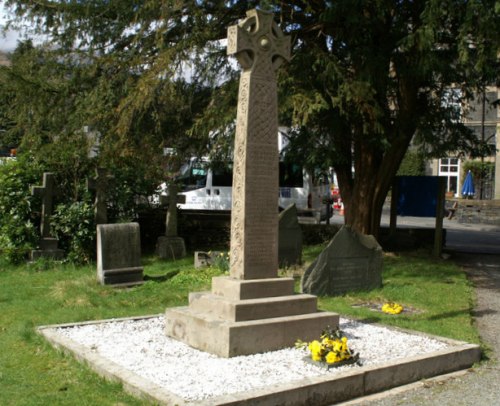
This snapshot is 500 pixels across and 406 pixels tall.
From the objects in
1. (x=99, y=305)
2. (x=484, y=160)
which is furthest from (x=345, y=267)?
(x=484, y=160)

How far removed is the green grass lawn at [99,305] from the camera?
16.9ft

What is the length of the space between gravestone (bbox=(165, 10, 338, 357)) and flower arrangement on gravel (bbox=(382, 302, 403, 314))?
203cm

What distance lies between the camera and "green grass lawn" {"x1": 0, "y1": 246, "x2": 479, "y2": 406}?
5.15 metres

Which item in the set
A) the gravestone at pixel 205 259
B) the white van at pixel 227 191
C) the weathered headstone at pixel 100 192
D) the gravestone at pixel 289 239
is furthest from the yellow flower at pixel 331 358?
the white van at pixel 227 191

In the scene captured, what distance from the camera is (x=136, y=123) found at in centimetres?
1353

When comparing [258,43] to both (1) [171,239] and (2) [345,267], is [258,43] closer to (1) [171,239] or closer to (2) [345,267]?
(2) [345,267]

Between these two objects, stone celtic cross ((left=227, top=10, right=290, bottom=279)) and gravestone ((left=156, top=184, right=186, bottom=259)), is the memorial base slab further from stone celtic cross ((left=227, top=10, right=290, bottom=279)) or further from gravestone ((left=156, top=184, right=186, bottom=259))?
gravestone ((left=156, top=184, right=186, bottom=259))

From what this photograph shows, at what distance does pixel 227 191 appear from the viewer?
2106 centimetres

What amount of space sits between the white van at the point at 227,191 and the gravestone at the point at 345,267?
9750mm

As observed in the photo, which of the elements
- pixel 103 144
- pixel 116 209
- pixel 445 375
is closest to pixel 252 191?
pixel 445 375

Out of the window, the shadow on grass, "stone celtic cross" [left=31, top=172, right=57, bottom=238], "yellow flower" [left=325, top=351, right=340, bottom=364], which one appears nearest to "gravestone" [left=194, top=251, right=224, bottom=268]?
the shadow on grass

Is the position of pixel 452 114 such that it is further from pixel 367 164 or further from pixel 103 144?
pixel 103 144

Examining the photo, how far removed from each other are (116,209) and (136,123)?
6.64 feet

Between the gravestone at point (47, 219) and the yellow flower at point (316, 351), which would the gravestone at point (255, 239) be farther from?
the gravestone at point (47, 219)
